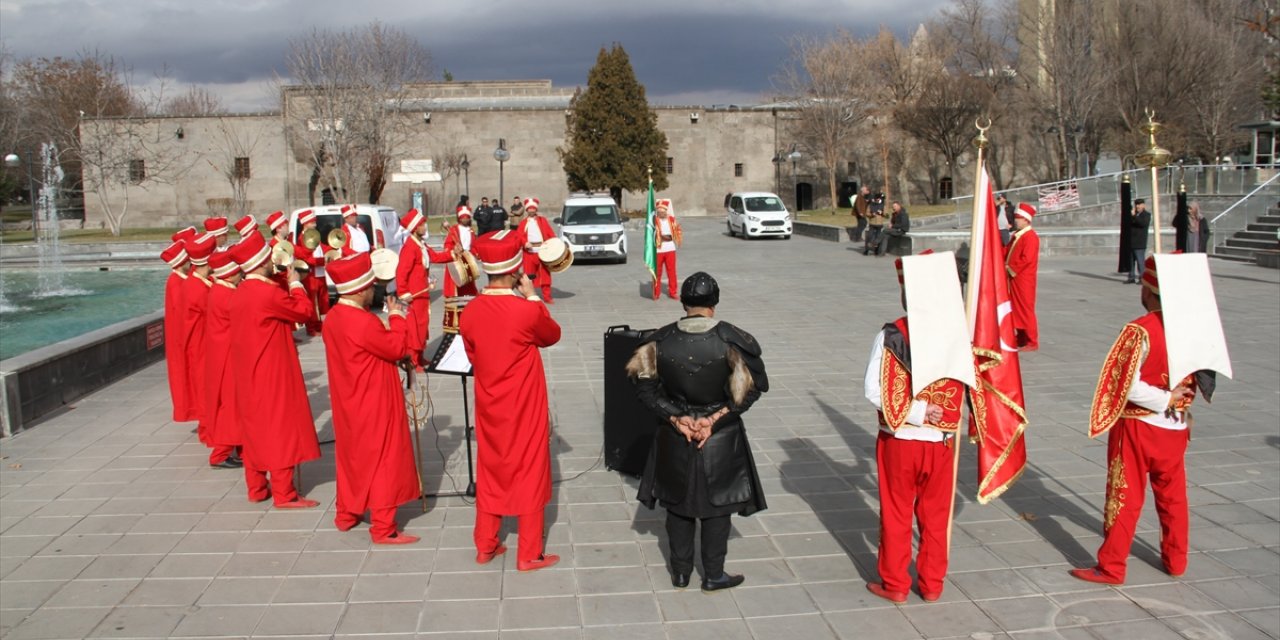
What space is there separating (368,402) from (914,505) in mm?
3106

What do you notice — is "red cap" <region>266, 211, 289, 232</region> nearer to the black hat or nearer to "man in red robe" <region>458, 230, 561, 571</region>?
"man in red robe" <region>458, 230, 561, 571</region>

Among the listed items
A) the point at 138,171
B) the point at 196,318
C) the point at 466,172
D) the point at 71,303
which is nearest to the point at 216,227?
the point at 196,318

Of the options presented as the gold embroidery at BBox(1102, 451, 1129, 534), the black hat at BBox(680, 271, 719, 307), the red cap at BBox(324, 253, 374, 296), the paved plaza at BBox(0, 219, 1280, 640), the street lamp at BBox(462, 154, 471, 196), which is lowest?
the paved plaza at BBox(0, 219, 1280, 640)

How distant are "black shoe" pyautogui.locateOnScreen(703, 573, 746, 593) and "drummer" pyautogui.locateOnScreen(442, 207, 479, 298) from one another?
116 inches

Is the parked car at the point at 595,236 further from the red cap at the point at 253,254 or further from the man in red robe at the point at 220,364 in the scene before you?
the red cap at the point at 253,254

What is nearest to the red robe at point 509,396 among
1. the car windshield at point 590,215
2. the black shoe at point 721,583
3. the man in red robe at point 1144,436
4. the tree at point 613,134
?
the black shoe at point 721,583

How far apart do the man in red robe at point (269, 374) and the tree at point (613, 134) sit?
1687 inches

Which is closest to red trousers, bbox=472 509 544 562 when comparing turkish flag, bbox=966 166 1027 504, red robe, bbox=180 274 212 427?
turkish flag, bbox=966 166 1027 504

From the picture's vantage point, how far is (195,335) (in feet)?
25.6

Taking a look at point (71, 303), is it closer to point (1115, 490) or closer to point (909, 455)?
point (909, 455)

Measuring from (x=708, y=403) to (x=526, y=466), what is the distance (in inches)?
45.3

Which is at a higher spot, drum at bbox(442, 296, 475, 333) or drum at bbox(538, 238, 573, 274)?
drum at bbox(538, 238, 573, 274)

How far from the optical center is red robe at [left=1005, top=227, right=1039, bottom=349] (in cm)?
1102

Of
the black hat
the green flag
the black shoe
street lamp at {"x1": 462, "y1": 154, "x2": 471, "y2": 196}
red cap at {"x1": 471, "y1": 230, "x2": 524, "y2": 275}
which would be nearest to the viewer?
the black hat
